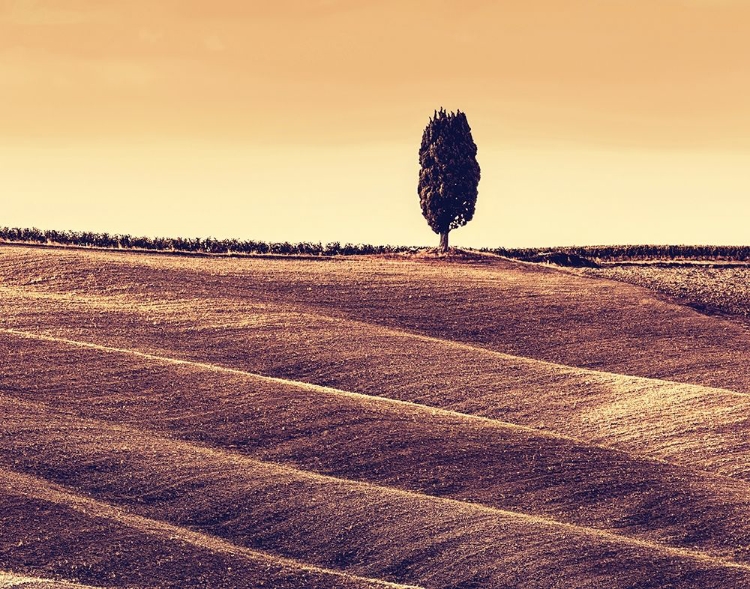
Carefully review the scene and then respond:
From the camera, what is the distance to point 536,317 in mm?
57906

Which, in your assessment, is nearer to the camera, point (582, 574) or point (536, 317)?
point (582, 574)

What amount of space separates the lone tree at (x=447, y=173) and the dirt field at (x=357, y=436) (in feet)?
37.7

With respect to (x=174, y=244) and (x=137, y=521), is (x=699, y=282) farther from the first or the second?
(x=137, y=521)

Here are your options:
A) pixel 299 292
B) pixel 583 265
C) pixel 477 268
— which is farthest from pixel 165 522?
pixel 583 265

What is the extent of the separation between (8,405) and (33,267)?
23853 millimetres

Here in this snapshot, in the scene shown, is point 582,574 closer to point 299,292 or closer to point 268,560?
point 268,560

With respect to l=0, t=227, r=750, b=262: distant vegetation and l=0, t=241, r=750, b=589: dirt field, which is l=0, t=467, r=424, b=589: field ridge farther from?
l=0, t=227, r=750, b=262: distant vegetation

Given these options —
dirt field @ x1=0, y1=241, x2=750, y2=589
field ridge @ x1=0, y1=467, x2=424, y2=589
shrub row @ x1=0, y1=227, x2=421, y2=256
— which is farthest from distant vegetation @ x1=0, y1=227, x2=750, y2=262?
field ridge @ x1=0, y1=467, x2=424, y2=589

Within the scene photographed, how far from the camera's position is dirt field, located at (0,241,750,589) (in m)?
28.8

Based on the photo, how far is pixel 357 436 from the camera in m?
36.9

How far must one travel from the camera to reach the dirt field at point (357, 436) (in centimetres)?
2880

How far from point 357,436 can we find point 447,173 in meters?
37.3

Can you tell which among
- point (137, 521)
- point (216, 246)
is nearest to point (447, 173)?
point (216, 246)

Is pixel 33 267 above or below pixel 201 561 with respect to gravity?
above
